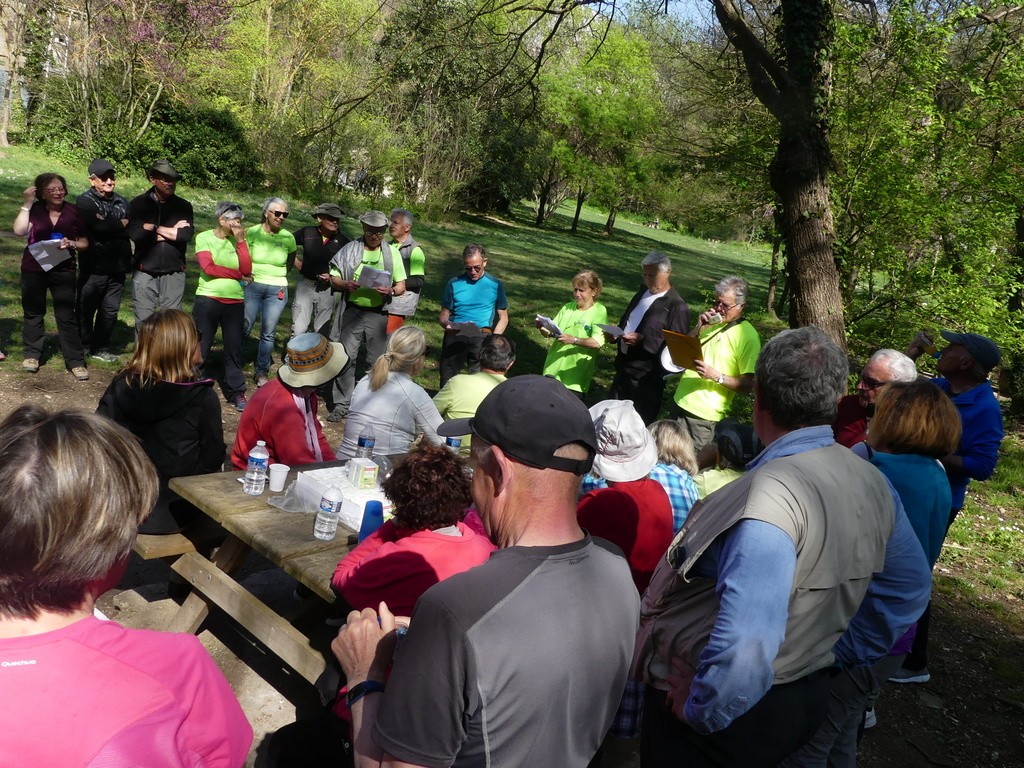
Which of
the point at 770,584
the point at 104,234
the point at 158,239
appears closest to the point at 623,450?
the point at 770,584

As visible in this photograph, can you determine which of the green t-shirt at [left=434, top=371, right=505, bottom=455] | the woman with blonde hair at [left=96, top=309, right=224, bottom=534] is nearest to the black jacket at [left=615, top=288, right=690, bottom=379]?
the green t-shirt at [left=434, top=371, right=505, bottom=455]

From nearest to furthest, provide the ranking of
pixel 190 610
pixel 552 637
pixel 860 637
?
pixel 552 637 < pixel 860 637 < pixel 190 610

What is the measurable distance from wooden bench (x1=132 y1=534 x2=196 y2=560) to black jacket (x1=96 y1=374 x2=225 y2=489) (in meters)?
0.25

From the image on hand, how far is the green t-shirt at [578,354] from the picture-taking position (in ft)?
24.0

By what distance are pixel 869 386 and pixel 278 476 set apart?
327cm

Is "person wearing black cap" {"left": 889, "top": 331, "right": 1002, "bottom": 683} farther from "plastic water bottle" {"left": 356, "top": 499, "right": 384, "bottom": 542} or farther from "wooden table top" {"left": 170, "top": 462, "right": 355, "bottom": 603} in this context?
"wooden table top" {"left": 170, "top": 462, "right": 355, "bottom": 603}

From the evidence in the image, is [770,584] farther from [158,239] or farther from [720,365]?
[158,239]

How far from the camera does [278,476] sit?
4.00 metres

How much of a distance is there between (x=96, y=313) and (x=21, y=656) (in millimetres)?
7882

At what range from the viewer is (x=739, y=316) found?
623 cm

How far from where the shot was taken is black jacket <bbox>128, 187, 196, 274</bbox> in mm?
7383

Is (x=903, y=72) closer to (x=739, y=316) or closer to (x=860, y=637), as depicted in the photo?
(x=739, y=316)

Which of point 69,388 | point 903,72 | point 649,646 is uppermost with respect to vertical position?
point 903,72

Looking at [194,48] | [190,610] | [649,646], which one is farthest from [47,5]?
[649,646]
